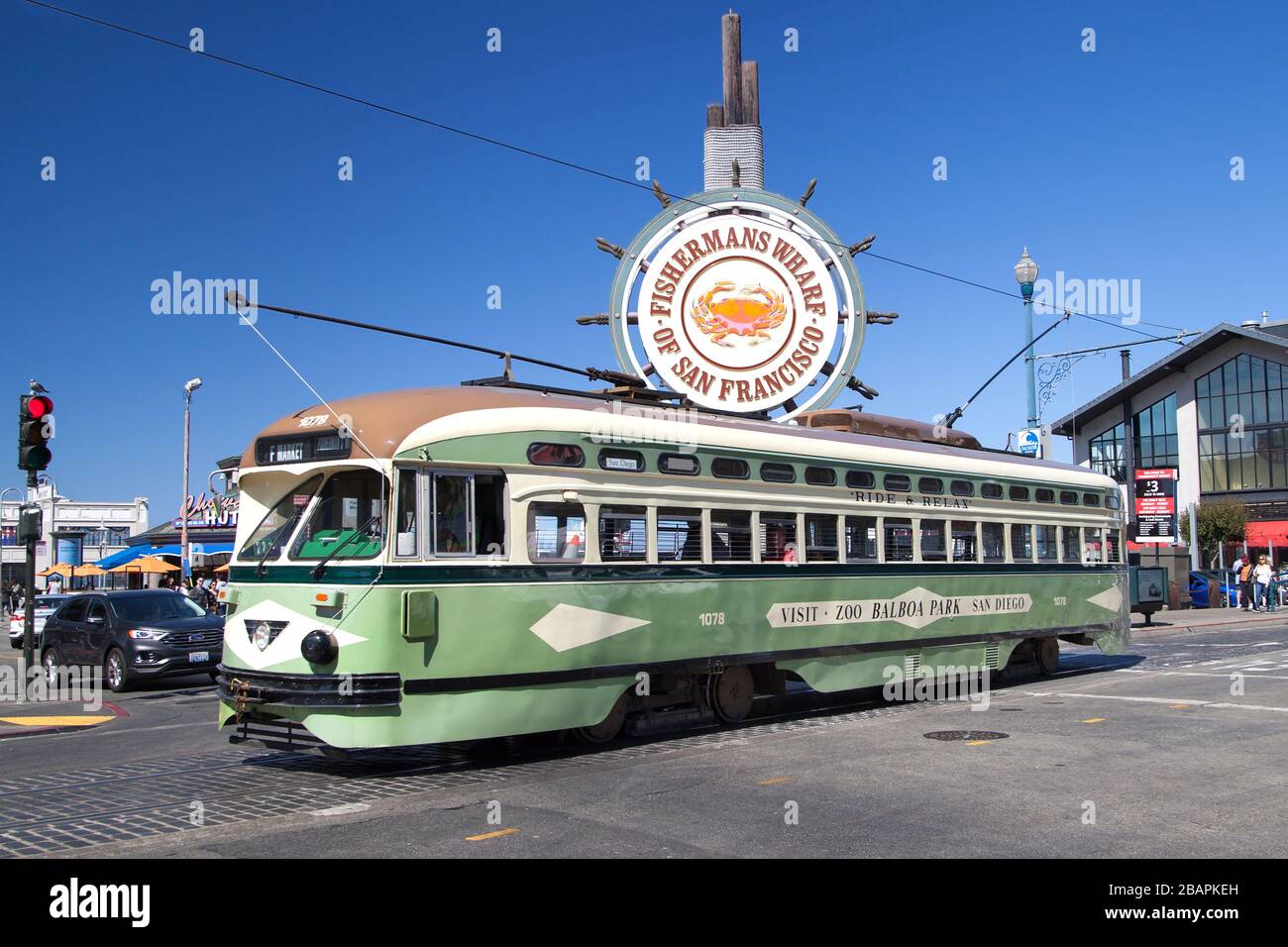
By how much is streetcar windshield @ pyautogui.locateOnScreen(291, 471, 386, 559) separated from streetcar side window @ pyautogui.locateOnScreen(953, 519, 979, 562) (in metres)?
8.37

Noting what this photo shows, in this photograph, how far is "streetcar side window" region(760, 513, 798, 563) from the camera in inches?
486

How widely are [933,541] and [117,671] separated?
13490 millimetres

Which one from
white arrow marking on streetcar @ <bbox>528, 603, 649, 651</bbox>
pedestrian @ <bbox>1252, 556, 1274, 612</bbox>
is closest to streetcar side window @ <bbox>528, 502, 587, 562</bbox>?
white arrow marking on streetcar @ <bbox>528, 603, 649, 651</bbox>

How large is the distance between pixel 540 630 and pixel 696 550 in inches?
84.9

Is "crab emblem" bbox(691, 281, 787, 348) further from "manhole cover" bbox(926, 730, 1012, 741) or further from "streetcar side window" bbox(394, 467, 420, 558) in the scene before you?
"streetcar side window" bbox(394, 467, 420, 558)

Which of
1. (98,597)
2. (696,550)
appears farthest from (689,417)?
(98,597)

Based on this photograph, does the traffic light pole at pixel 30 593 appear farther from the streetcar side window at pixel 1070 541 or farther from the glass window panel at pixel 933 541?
the streetcar side window at pixel 1070 541

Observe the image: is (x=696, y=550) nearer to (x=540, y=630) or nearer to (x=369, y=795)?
(x=540, y=630)

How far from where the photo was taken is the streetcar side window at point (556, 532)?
33.4 feet

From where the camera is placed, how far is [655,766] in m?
9.86

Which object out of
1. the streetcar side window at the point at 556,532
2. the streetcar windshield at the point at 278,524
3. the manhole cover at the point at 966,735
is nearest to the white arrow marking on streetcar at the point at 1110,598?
the manhole cover at the point at 966,735

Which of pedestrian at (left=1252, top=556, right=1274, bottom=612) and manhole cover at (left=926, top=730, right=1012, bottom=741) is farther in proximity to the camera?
pedestrian at (left=1252, top=556, right=1274, bottom=612)

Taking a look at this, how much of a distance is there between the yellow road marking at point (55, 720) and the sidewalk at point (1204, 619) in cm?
2383

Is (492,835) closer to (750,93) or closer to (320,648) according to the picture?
(320,648)
